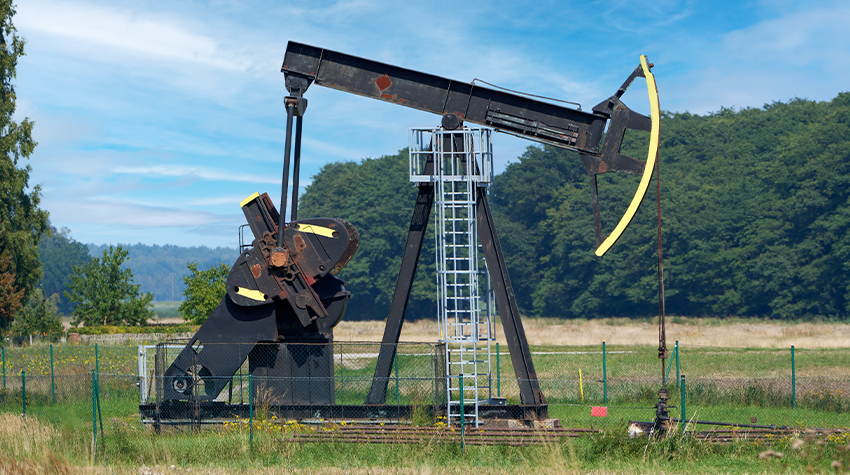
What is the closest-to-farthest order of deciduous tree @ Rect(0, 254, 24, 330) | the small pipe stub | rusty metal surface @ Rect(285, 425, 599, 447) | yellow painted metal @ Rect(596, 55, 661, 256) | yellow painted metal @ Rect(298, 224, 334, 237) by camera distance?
rusty metal surface @ Rect(285, 425, 599, 447) < yellow painted metal @ Rect(596, 55, 661, 256) < the small pipe stub < yellow painted metal @ Rect(298, 224, 334, 237) < deciduous tree @ Rect(0, 254, 24, 330)

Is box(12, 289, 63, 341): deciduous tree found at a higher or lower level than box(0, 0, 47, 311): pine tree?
lower

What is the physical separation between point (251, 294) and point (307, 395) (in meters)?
1.91

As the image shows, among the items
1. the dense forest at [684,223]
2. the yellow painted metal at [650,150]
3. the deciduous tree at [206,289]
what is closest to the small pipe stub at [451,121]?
the yellow painted metal at [650,150]

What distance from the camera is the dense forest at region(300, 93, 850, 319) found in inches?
2329

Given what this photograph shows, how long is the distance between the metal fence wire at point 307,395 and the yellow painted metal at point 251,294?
828mm

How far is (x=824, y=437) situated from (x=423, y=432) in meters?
5.27

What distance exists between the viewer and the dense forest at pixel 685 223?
59.2 meters

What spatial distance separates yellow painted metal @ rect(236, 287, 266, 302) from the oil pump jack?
2 centimetres

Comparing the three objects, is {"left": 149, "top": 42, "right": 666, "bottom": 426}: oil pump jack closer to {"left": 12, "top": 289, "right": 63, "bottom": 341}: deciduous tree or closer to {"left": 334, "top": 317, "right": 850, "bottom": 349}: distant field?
{"left": 12, "top": 289, "right": 63, "bottom": 341}: deciduous tree

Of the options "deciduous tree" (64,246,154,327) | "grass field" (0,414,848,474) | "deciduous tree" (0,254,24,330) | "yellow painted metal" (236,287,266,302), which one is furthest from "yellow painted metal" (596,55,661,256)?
"deciduous tree" (64,246,154,327)

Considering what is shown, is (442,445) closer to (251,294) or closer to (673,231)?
(251,294)

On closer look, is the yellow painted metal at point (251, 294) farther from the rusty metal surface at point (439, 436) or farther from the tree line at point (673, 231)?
the tree line at point (673, 231)

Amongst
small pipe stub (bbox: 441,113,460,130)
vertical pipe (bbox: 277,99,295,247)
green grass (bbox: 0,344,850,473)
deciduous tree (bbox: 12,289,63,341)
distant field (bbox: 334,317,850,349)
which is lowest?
distant field (bbox: 334,317,850,349)

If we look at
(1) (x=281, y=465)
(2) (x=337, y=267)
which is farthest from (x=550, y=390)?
(1) (x=281, y=465)
